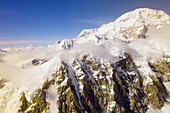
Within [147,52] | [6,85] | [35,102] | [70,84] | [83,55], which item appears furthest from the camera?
[147,52]

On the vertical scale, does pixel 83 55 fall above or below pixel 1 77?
above

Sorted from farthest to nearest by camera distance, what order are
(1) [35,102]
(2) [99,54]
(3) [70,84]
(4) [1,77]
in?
(2) [99,54] → (4) [1,77] → (3) [70,84] → (1) [35,102]

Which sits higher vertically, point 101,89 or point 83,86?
point 83,86

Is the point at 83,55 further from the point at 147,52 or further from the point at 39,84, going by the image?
the point at 147,52

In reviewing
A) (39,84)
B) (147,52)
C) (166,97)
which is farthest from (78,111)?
(147,52)

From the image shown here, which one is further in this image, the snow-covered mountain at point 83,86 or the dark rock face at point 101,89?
the dark rock face at point 101,89

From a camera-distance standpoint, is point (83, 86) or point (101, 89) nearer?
point (83, 86)

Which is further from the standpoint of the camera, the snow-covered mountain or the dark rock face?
the dark rock face

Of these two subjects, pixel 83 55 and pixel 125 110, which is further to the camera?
pixel 83 55
